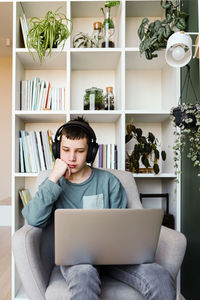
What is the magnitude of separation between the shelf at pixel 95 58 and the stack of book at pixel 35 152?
580 mm

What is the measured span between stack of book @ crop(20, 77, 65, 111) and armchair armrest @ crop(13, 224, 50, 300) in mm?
1266

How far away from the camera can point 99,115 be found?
97.2 inches

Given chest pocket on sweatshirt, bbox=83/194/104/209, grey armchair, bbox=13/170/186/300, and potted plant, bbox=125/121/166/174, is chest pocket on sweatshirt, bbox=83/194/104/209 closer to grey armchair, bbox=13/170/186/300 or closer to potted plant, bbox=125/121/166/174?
grey armchair, bbox=13/170/186/300

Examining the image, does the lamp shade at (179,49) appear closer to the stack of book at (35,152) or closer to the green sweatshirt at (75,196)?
the green sweatshirt at (75,196)

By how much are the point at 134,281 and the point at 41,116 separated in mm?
1451

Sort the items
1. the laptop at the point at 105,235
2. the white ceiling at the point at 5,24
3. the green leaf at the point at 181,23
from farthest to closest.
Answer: the white ceiling at the point at 5,24 < the green leaf at the point at 181,23 < the laptop at the point at 105,235

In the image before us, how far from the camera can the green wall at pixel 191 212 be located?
2.06 meters

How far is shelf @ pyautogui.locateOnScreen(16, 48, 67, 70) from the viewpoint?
2.43 metres

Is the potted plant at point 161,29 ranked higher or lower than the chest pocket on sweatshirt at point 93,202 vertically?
higher

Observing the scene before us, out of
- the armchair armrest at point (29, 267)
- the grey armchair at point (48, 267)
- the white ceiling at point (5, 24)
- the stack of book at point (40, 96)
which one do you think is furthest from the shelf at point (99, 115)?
the white ceiling at point (5, 24)

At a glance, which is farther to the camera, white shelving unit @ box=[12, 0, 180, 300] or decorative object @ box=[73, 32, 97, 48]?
decorative object @ box=[73, 32, 97, 48]

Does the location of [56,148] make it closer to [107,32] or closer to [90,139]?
[90,139]

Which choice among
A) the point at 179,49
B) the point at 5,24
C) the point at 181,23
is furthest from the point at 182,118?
the point at 5,24

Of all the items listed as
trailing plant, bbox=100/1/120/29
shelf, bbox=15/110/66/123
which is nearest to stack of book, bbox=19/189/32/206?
shelf, bbox=15/110/66/123
